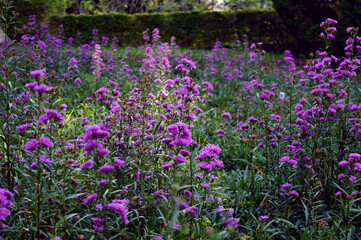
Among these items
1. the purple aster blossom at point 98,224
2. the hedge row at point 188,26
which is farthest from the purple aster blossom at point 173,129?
the hedge row at point 188,26

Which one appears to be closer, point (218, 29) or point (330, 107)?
point (330, 107)

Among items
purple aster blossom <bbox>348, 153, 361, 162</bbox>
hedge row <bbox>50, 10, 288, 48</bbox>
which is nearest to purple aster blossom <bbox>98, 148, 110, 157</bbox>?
purple aster blossom <bbox>348, 153, 361, 162</bbox>

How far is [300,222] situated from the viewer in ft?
8.75

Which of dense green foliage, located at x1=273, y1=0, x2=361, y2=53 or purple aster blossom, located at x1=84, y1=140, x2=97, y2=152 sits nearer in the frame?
purple aster blossom, located at x1=84, y1=140, x2=97, y2=152

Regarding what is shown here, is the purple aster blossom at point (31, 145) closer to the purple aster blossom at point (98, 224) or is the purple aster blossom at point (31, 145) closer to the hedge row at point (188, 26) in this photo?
the purple aster blossom at point (98, 224)

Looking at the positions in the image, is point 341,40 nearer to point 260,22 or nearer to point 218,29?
point 260,22

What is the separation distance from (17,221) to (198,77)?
6638mm

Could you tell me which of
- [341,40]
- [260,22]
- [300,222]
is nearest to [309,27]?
[341,40]

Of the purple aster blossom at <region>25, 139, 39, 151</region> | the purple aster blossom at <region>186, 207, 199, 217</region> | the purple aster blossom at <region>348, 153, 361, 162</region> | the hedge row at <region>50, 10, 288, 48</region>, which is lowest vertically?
the purple aster blossom at <region>186, 207, 199, 217</region>

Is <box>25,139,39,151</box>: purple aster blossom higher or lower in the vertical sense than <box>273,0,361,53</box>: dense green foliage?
lower

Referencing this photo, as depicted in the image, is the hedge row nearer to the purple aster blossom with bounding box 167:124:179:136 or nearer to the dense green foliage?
the dense green foliage

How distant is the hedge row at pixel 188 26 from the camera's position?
13648mm

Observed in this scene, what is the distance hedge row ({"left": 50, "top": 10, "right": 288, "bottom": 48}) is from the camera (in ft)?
44.8

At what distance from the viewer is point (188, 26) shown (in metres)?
14.6
